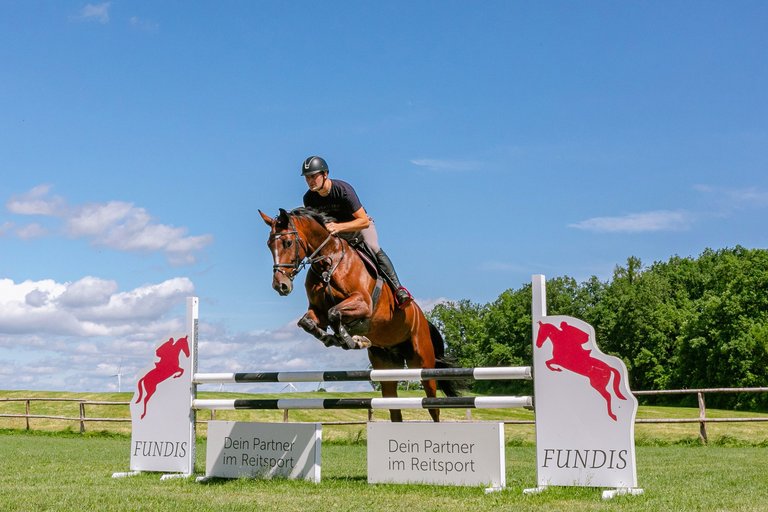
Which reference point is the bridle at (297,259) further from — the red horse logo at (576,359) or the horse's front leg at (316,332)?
the red horse logo at (576,359)

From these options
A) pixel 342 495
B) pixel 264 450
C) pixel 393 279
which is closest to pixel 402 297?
pixel 393 279

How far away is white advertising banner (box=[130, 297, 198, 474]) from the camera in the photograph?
7.55m

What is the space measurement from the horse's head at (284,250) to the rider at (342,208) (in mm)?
504

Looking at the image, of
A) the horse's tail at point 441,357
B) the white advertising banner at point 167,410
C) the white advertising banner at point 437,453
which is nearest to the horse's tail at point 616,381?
the white advertising banner at point 437,453

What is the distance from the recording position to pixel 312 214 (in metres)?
7.09

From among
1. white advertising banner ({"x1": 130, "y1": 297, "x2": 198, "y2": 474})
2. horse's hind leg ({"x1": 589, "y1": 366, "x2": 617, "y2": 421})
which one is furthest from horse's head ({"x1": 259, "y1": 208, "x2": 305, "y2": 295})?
horse's hind leg ({"x1": 589, "y1": 366, "x2": 617, "y2": 421})

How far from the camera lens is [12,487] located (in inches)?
259

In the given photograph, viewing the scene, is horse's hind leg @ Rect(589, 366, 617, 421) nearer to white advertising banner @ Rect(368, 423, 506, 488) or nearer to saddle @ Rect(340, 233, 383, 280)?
white advertising banner @ Rect(368, 423, 506, 488)

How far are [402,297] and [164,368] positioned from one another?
95.5 inches

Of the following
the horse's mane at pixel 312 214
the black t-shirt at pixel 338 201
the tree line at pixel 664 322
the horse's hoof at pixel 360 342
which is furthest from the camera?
the tree line at pixel 664 322

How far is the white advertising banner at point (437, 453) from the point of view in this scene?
623cm

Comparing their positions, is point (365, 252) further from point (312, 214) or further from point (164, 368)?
point (164, 368)

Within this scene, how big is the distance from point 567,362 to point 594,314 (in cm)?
4853

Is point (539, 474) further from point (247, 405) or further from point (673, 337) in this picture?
point (673, 337)
